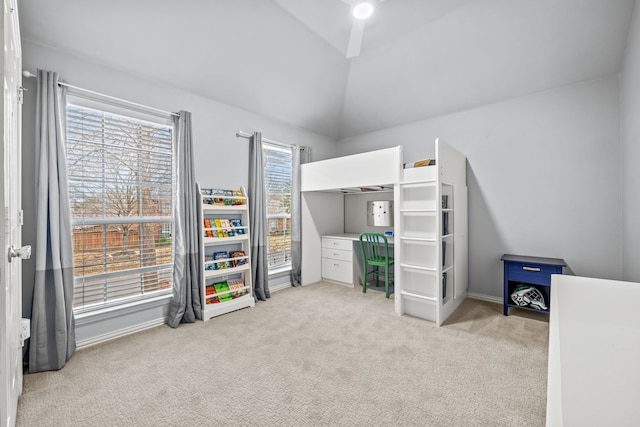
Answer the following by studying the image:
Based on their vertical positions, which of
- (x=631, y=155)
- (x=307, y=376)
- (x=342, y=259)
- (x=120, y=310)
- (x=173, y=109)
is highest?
(x=173, y=109)

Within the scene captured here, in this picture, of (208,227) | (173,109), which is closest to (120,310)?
(208,227)

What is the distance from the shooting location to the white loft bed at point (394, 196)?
2.94 meters

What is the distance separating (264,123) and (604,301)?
3.73 meters

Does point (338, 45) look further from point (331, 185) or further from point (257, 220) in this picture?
point (257, 220)

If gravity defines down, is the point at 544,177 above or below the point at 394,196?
above

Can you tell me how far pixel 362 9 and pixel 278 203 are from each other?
8.95 ft

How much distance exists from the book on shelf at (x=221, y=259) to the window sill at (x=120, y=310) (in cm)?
55

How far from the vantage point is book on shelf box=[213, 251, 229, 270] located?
326 centimetres

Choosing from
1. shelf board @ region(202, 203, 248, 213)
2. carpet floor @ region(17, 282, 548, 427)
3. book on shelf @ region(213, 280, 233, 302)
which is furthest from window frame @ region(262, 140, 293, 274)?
carpet floor @ region(17, 282, 548, 427)

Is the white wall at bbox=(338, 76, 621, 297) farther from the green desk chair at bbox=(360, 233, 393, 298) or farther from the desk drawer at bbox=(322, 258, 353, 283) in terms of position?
the desk drawer at bbox=(322, 258, 353, 283)

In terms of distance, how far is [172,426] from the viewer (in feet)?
5.05

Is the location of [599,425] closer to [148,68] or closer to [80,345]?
[80,345]

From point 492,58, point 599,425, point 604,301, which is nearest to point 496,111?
point 492,58

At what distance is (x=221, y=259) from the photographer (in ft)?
10.9
